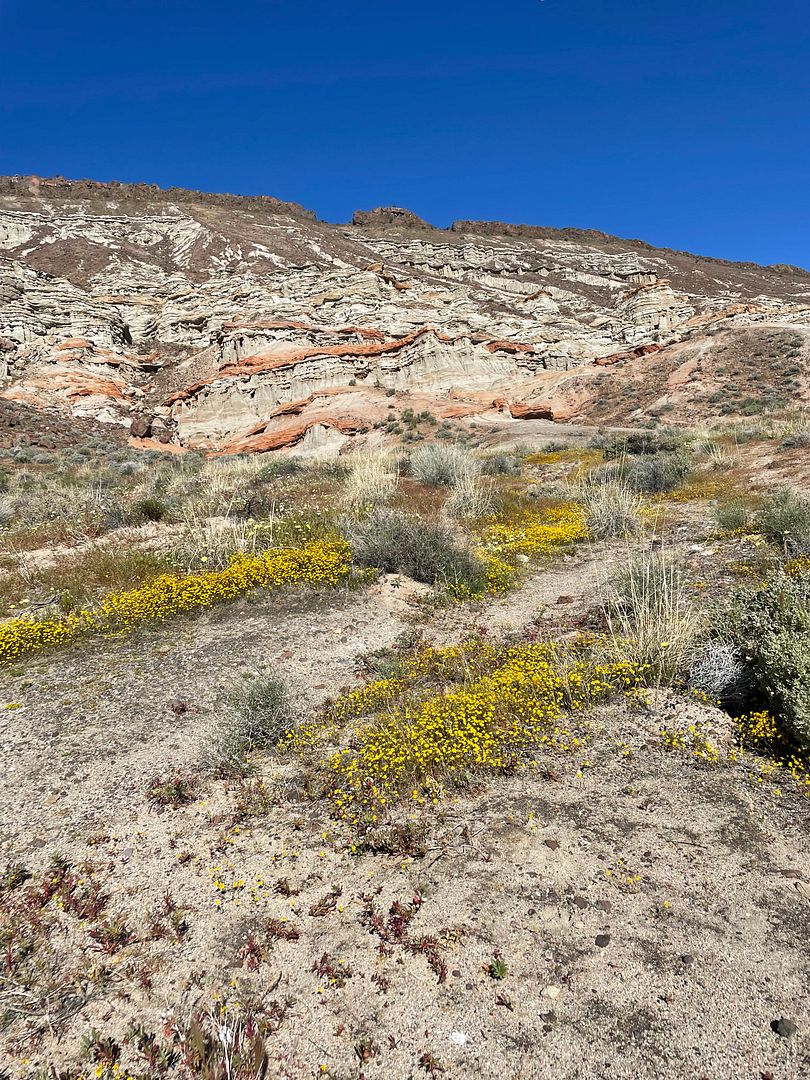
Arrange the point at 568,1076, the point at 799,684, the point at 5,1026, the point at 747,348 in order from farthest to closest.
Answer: the point at 747,348, the point at 799,684, the point at 5,1026, the point at 568,1076

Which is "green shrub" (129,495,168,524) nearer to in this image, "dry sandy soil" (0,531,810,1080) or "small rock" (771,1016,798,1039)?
Answer: "dry sandy soil" (0,531,810,1080)

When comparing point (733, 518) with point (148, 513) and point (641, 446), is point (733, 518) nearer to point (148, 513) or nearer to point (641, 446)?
point (641, 446)

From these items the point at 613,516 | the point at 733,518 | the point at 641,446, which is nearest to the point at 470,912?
the point at 613,516

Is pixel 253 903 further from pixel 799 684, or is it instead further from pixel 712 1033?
pixel 799 684

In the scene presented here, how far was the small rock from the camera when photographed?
78.4 inches

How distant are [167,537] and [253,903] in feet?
24.4

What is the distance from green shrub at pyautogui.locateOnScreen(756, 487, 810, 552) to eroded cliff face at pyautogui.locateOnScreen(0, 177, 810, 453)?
2314 centimetres

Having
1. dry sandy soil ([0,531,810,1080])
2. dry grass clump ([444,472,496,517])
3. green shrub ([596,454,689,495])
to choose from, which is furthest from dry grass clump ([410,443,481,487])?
dry sandy soil ([0,531,810,1080])

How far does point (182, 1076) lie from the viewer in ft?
6.56

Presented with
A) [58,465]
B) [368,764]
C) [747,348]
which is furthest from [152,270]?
[368,764]

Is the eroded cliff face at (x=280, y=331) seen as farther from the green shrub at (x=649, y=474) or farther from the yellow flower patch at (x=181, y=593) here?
the yellow flower patch at (x=181, y=593)

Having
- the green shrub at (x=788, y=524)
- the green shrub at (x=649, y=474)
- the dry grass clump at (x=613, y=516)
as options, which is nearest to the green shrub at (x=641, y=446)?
the green shrub at (x=649, y=474)

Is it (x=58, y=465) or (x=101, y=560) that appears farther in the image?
(x=58, y=465)

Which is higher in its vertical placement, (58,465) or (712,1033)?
(58,465)
